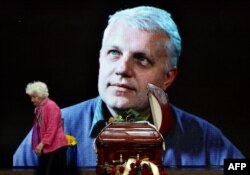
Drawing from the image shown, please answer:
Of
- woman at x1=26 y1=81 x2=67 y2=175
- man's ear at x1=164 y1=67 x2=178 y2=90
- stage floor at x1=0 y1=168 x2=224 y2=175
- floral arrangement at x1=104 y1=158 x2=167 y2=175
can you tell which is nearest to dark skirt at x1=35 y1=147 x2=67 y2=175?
woman at x1=26 y1=81 x2=67 y2=175

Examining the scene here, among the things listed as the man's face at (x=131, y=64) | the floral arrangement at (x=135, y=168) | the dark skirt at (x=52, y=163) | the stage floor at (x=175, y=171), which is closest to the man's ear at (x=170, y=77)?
the man's face at (x=131, y=64)

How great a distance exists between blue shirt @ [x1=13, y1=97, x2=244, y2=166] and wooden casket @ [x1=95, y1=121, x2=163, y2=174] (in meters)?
Result: 3.19

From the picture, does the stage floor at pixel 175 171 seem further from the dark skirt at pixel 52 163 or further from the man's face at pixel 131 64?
the dark skirt at pixel 52 163

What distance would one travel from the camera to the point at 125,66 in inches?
258

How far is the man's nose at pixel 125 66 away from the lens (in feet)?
21.5

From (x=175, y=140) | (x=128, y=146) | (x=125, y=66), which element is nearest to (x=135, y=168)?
(x=128, y=146)

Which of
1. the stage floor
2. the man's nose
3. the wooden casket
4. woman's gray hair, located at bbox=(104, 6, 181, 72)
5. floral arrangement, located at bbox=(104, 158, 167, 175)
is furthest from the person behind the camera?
woman's gray hair, located at bbox=(104, 6, 181, 72)

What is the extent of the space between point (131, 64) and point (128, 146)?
10.3 ft

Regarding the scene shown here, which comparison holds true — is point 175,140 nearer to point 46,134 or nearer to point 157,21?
point 157,21

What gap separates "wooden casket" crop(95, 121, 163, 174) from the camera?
11.3ft

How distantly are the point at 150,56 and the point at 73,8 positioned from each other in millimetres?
1045

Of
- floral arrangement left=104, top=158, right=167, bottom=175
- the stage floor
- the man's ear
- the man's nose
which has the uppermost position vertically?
the man's nose

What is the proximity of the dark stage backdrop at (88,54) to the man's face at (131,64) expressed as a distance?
0.17 meters

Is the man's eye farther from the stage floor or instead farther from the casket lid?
the casket lid
